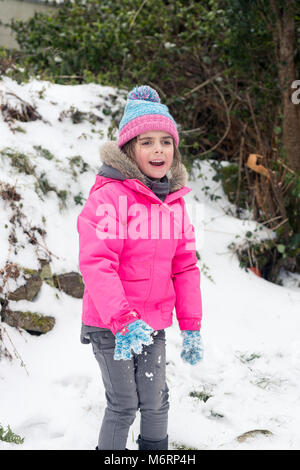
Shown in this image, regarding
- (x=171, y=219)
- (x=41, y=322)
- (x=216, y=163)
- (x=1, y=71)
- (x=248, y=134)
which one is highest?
(x=1, y=71)

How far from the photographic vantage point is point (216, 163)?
541 cm

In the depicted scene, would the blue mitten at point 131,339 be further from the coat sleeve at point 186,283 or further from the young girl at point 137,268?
the coat sleeve at point 186,283

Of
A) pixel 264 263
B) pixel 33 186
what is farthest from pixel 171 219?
pixel 264 263

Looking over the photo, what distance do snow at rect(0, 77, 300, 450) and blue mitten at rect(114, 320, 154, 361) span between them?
81cm

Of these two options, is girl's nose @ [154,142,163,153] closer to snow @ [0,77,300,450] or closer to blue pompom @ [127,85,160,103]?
blue pompom @ [127,85,160,103]

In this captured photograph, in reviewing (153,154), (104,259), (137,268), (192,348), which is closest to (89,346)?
(192,348)

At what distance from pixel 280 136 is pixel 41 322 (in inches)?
123

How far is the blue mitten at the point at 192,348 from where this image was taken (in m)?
2.06

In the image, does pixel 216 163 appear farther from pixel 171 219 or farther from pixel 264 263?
pixel 171 219

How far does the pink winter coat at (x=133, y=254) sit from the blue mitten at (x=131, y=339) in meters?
0.03

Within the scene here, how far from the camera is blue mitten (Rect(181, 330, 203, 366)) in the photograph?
206 centimetres

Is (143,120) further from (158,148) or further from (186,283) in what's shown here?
(186,283)

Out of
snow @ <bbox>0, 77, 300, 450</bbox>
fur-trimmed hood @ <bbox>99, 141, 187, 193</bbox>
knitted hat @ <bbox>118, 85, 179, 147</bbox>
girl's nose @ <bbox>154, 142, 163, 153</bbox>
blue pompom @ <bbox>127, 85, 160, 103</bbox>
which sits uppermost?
blue pompom @ <bbox>127, 85, 160, 103</bbox>

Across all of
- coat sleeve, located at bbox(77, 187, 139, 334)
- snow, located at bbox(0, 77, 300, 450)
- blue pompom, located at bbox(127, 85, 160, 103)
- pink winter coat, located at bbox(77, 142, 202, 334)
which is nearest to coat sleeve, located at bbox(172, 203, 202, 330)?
pink winter coat, located at bbox(77, 142, 202, 334)
